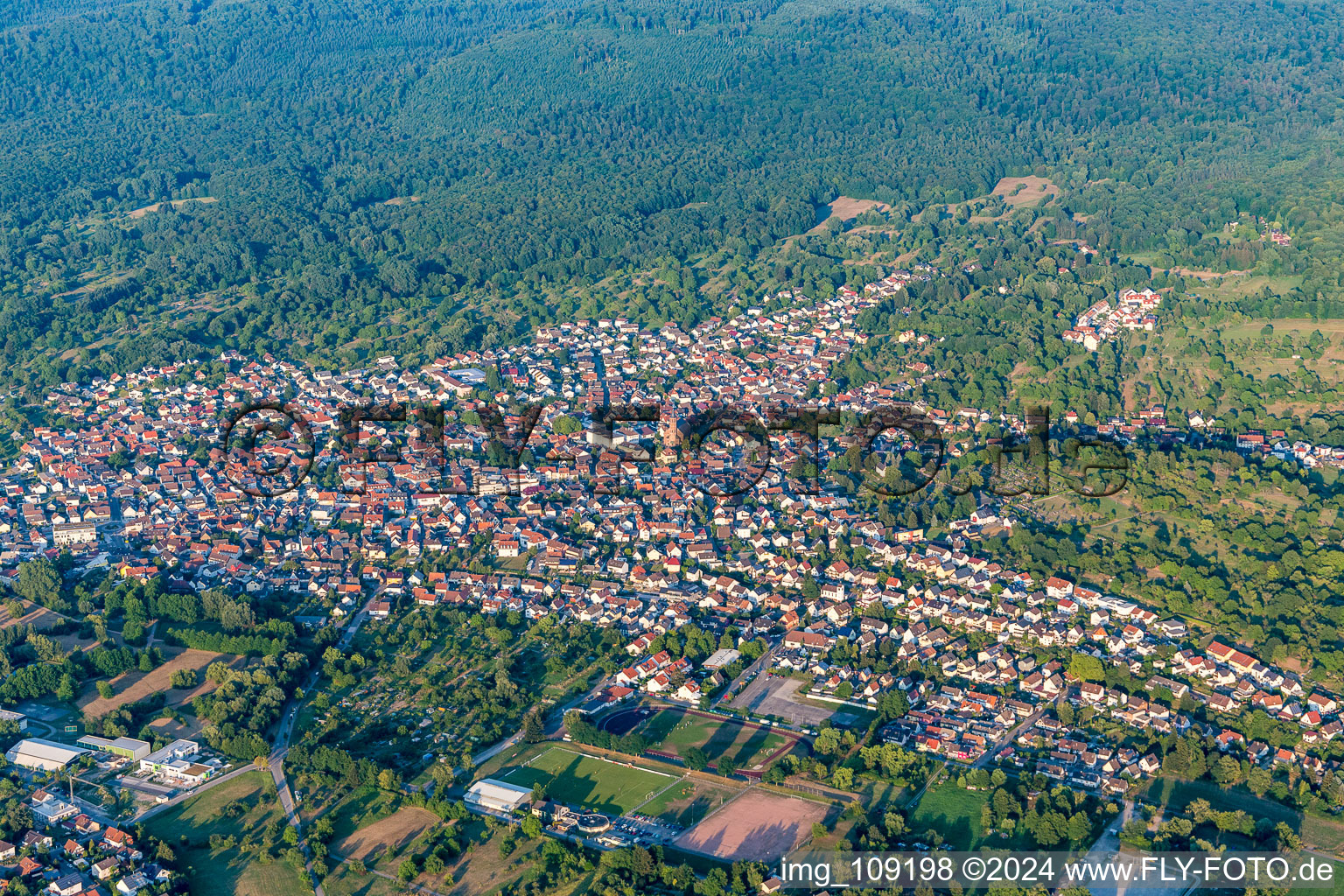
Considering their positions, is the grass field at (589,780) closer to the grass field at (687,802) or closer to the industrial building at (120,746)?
the grass field at (687,802)

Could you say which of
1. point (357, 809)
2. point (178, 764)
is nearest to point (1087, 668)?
point (357, 809)

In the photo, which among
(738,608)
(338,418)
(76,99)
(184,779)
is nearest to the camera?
(184,779)

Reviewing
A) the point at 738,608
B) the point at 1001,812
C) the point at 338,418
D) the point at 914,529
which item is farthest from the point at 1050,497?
the point at 338,418

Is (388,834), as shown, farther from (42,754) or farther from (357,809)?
(42,754)

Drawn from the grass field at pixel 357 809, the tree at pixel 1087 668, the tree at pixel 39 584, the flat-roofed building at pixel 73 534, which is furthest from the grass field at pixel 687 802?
the flat-roofed building at pixel 73 534

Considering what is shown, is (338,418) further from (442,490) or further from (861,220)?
(861,220)

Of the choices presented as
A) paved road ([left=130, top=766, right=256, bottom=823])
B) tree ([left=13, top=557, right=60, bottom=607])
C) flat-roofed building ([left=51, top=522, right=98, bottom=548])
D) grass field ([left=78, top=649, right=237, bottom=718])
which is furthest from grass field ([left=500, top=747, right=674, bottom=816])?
flat-roofed building ([left=51, top=522, right=98, bottom=548])

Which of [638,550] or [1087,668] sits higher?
[638,550]
